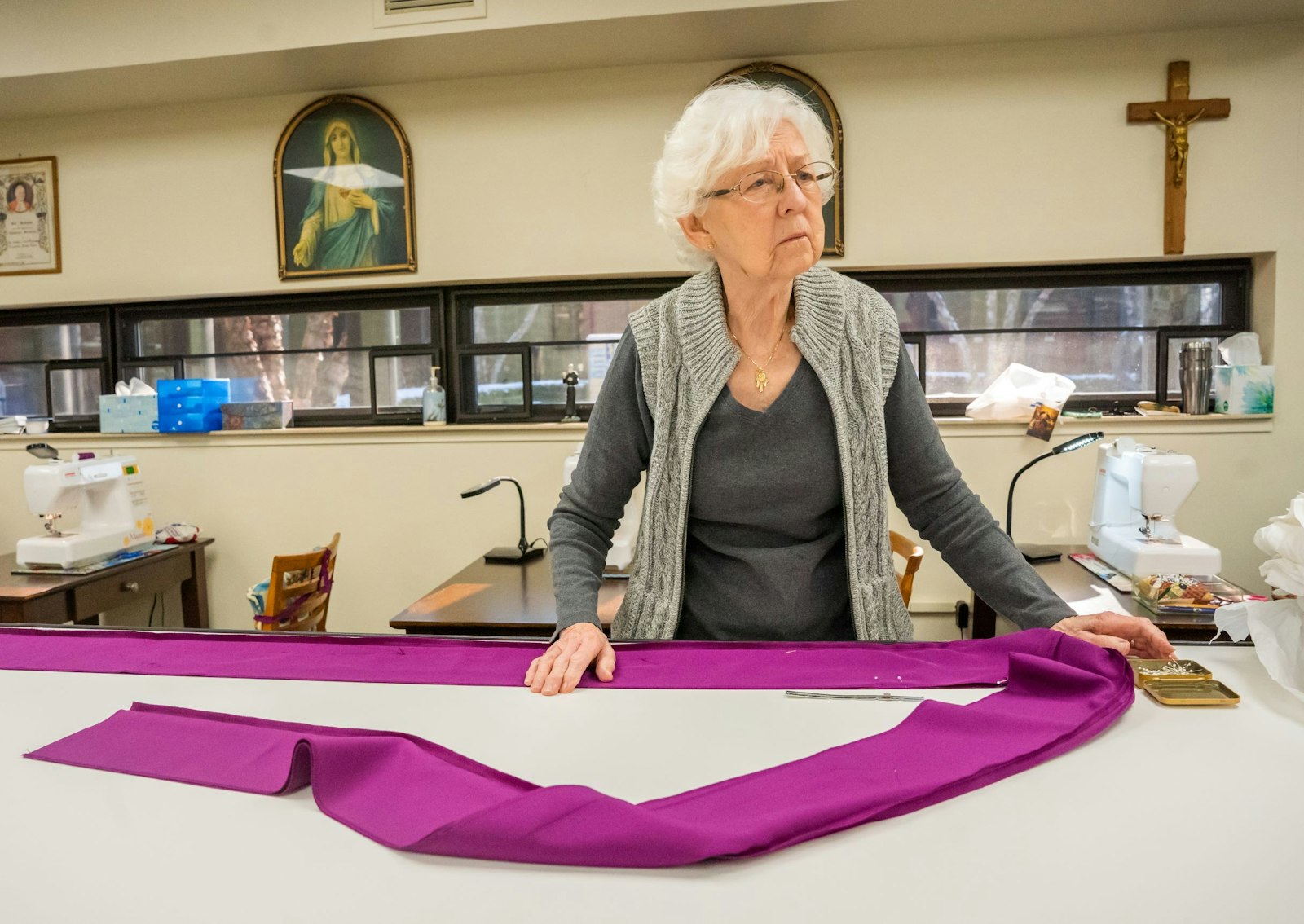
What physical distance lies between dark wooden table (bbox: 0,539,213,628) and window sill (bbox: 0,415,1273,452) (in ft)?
1.61

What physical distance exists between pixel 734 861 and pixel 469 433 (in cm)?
305

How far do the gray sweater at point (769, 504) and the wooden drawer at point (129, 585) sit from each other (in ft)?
7.66

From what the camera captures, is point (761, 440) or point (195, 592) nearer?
point (761, 440)

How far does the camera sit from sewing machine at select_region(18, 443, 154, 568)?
2.88m

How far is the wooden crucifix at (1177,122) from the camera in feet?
10.2

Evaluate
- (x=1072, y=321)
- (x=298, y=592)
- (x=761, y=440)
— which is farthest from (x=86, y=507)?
(x=1072, y=321)

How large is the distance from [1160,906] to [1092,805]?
142 millimetres

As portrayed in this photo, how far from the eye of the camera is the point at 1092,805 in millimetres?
753

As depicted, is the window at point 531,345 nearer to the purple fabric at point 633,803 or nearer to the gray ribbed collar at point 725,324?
the gray ribbed collar at point 725,324

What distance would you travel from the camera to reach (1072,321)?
3.48 m

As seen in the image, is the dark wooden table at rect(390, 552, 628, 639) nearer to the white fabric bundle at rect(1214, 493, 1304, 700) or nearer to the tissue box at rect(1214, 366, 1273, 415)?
the white fabric bundle at rect(1214, 493, 1304, 700)

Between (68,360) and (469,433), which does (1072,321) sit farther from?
(68,360)

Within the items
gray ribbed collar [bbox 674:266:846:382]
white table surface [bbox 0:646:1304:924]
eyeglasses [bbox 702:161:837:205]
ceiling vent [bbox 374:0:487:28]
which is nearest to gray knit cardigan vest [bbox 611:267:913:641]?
gray ribbed collar [bbox 674:266:846:382]

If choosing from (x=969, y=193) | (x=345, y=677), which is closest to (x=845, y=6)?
(x=969, y=193)
